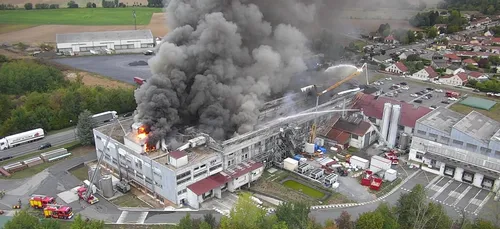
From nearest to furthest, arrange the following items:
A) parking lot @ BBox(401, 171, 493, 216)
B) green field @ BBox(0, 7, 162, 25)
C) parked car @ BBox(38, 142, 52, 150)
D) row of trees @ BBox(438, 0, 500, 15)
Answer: parking lot @ BBox(401, 171, 493, 216) → parked car @ BBox(38, 142, 52, 150) → green field @ BBox(0, 7, 162, 25) → row of trees @ BBox(438, 0, 500, 15)

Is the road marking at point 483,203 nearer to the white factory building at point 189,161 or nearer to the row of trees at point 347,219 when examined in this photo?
the row of trees at point 347,219

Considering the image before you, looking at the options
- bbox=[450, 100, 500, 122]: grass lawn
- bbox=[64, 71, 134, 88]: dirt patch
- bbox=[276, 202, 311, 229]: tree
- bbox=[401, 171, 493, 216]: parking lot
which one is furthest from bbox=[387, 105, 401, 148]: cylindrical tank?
bbox=[64, 71, 134, 88]: dirt patch

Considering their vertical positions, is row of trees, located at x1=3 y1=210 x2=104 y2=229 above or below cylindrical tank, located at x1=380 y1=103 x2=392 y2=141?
below

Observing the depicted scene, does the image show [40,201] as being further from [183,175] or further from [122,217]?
[183,175]

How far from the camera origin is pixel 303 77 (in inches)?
1966

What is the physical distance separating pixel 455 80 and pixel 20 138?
55.0m

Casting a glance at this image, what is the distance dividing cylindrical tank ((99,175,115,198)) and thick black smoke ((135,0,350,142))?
4.53 m

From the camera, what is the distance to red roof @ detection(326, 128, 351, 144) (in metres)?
39.3

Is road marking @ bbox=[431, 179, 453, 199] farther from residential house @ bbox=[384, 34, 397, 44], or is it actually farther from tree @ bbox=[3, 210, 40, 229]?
residential house @ bbox=[384, 34, 397, 44]

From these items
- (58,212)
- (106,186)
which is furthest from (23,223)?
(106,186)

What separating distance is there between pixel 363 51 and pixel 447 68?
1432cm

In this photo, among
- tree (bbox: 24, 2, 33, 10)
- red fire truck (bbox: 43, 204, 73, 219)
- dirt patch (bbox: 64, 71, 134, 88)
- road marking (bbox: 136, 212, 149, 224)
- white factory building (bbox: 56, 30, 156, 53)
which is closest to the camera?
road marking (bbox: 136, 212, 149, 224)

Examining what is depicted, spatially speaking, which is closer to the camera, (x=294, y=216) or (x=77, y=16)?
(x=294, y=216)

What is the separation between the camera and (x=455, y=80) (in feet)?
190
